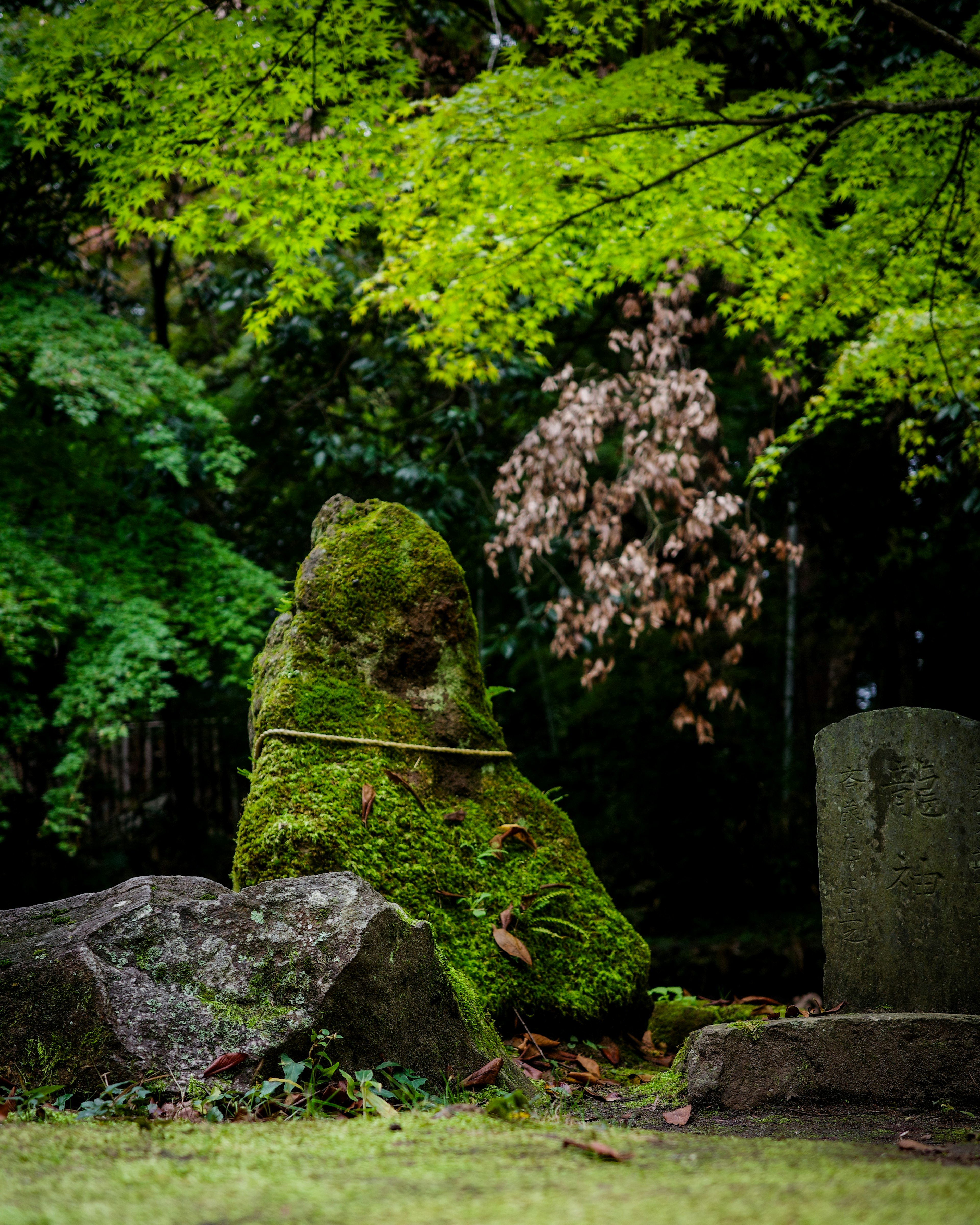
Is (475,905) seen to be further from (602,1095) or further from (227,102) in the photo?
(227,102)

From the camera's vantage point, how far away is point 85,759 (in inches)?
319

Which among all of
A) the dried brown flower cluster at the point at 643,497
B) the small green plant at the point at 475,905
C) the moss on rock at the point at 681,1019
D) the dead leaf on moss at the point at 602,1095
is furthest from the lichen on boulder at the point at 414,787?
the dried brown flower cluster at the point at 643,497

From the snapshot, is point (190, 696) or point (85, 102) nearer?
point (85, 102)

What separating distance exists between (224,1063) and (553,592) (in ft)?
24.7

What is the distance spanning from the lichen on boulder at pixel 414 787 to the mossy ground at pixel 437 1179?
1.21 metres

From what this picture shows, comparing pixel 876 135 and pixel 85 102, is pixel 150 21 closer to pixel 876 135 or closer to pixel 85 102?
pixel 85 102

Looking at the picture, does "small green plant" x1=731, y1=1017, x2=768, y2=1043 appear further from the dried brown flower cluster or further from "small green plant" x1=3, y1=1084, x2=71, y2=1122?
the dried brown flower cluster

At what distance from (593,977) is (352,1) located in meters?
4.77

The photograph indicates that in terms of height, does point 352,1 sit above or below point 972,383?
above

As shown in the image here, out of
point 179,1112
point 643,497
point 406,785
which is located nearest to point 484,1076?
point 179,1112

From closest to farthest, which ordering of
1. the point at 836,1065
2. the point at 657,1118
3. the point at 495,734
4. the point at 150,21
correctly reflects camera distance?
the point at 657,1118 < the point at 836,1065 < the point at 495,734 < the point at 150,21

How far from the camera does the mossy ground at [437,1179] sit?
1.17 m

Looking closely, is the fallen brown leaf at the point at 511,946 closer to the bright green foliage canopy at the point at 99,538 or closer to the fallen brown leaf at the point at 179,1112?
the fallen brown leaf at the point at 179,1112

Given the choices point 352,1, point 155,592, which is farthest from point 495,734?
point 155,592
